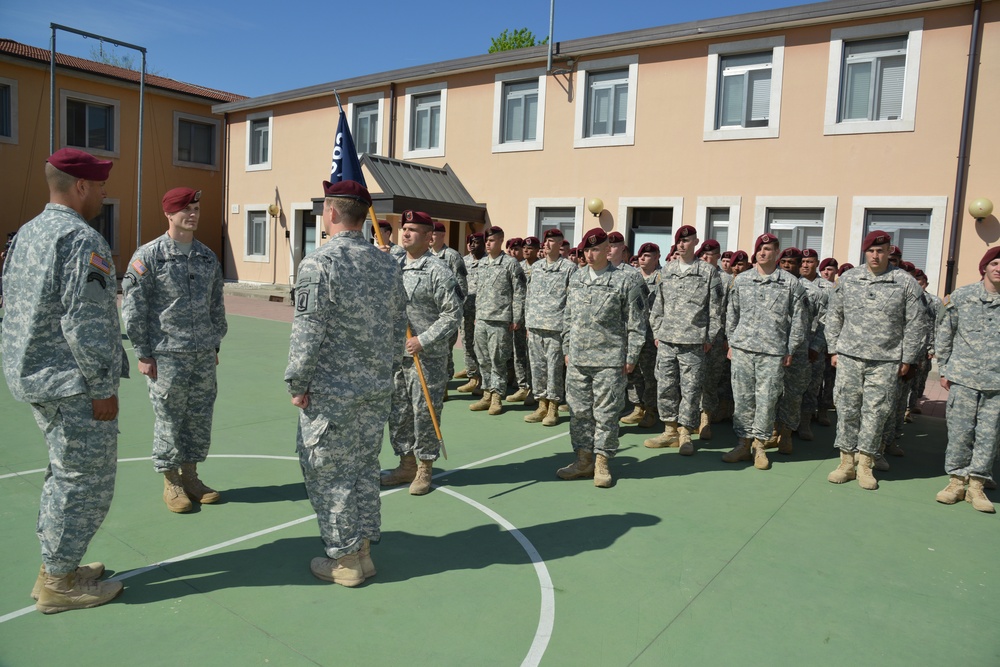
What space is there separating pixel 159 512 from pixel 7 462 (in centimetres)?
187

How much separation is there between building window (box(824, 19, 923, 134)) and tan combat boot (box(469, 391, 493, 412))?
8393 mm

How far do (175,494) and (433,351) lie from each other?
2034 millimetres

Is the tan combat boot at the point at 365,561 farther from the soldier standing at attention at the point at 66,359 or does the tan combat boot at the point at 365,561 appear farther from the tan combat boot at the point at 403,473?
the tan combat boot at the point at 403,473

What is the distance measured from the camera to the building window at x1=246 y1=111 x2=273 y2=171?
76.3 feet

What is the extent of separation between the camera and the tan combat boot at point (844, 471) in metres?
6.10

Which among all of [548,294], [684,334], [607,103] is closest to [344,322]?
[684,334]

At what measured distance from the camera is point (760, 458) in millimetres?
6461

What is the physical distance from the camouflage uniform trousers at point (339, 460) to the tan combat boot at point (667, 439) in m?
3.82

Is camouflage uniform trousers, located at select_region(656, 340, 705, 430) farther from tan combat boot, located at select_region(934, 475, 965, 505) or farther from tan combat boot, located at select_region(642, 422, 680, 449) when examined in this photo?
tan combat boot, located at select_region(934, 475, 965, 505)

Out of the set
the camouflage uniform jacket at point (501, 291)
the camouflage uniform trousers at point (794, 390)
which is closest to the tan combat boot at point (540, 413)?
the camouflage uniform jacket at point (501, 291)

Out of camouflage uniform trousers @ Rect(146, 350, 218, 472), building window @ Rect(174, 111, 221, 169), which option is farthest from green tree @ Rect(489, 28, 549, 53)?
camouflage uniform trousers @ Rect(146, 350, 218, 472)

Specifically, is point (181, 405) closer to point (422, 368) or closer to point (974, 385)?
point (422, 368)

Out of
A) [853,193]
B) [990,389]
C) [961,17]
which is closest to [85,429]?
[990,389]

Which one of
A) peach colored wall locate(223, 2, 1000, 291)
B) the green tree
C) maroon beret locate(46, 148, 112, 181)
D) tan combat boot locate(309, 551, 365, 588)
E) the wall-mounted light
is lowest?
tan combat boot locate(309, 551, 365, 588)
